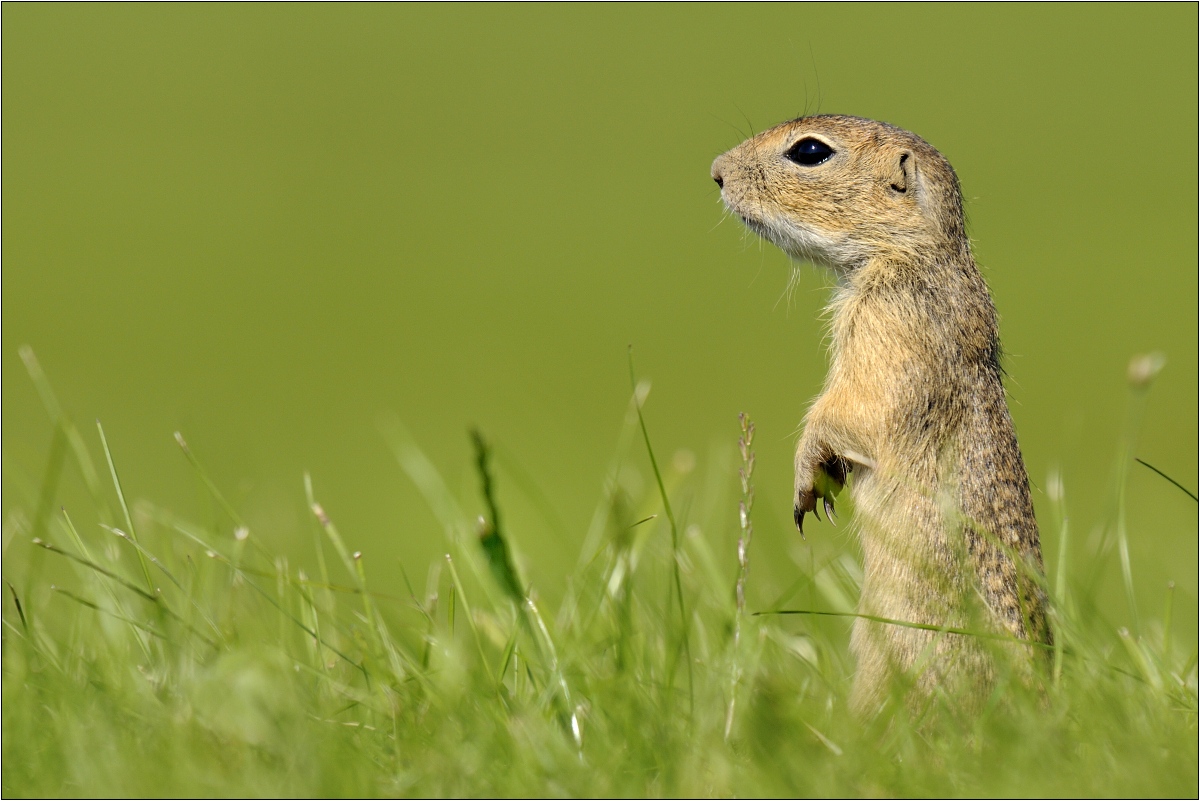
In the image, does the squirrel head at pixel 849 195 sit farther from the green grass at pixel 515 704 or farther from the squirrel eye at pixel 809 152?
the green grass at pixel 515 704

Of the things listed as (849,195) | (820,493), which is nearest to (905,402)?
(820,493)

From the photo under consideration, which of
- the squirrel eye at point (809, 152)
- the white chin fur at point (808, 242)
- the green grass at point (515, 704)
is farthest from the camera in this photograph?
the squirrel eye at point (809, 152)

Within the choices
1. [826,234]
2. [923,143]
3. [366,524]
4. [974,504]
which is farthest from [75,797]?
[366,524]

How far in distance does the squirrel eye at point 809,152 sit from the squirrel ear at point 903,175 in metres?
0.26

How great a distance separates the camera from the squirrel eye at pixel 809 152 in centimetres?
459

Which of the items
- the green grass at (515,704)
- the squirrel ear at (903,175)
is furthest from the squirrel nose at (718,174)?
the green grass at (515,704)

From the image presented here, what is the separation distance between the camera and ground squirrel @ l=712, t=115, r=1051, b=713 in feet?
11.9

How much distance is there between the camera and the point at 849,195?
4.45 m

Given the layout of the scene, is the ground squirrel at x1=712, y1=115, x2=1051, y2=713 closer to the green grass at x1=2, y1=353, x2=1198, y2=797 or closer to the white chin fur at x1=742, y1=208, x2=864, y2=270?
the white chin fur at x1=742, y1=208, x2=864, y2=270

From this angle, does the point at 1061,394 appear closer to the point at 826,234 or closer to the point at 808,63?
the point at 808,63

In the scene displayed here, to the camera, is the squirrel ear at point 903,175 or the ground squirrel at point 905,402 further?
the squirrel ear at point 903,175

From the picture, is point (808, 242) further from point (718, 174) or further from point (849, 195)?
point (718, 174)

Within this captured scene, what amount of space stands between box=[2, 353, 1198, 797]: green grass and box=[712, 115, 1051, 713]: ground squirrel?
0.22 metres

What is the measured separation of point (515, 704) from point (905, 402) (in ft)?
6.03
